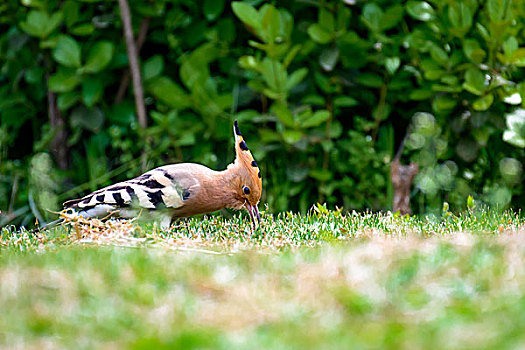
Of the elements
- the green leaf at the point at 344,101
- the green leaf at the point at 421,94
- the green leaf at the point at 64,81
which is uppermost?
the green leaf at the point at 64,81

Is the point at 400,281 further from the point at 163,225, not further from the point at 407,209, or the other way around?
the point at 407,209

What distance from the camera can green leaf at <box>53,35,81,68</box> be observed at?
594cm

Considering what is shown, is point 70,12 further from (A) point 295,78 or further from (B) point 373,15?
(B) point 373,15

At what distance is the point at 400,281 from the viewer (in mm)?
2822

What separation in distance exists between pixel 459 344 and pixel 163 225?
2.45 m

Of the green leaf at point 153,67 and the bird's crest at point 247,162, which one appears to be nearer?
the bird's crest at point 247,162

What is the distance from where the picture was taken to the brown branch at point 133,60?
6.08 m

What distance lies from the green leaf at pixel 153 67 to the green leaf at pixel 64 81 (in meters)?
0.58

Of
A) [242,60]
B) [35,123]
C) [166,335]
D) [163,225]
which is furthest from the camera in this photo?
[35,123]

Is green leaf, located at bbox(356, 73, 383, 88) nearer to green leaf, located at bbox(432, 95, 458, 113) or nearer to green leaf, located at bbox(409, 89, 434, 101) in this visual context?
green leaf, located at bbox(409, 89, 434, 101)

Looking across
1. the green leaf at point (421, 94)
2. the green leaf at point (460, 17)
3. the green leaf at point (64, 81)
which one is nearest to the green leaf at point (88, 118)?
the green leaf at point (64, 81)

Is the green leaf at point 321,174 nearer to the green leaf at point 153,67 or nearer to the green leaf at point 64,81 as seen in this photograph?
the green leaf at point 153,67

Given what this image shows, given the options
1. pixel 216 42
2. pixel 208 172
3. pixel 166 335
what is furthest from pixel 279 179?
pixel 166 335

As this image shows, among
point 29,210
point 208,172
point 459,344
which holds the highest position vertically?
point 459,344
